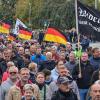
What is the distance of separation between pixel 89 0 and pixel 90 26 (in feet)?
152

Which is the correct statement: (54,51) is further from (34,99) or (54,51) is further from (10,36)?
(10,36)

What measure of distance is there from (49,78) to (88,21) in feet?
7.44

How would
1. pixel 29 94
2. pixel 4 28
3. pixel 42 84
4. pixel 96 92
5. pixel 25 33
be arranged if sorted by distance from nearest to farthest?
pixel 96 92 < pixel 29 94 < pixel 42 84 < pixel 25 33 < pixel 4 28

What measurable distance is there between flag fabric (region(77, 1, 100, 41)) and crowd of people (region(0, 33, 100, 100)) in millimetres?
525

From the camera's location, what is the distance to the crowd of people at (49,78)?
7965mm

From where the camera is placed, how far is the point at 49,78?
10.4 m

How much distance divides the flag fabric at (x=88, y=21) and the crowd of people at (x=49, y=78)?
53 cm

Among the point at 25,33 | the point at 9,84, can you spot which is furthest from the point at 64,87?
the point at 25,33

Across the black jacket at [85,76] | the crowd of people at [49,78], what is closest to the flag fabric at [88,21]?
the crowd of people at [49,78]

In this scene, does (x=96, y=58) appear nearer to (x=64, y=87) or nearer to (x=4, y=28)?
(x=64, y=87)

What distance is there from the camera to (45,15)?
56.4 meters

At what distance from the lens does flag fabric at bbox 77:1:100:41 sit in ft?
39.5

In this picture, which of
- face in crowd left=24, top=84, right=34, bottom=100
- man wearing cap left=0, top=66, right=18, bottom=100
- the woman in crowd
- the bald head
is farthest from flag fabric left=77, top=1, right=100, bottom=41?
the bald head

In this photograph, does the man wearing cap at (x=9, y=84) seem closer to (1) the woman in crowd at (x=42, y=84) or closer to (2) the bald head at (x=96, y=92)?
(1) the woman in crowd at (x=42, y=84)
